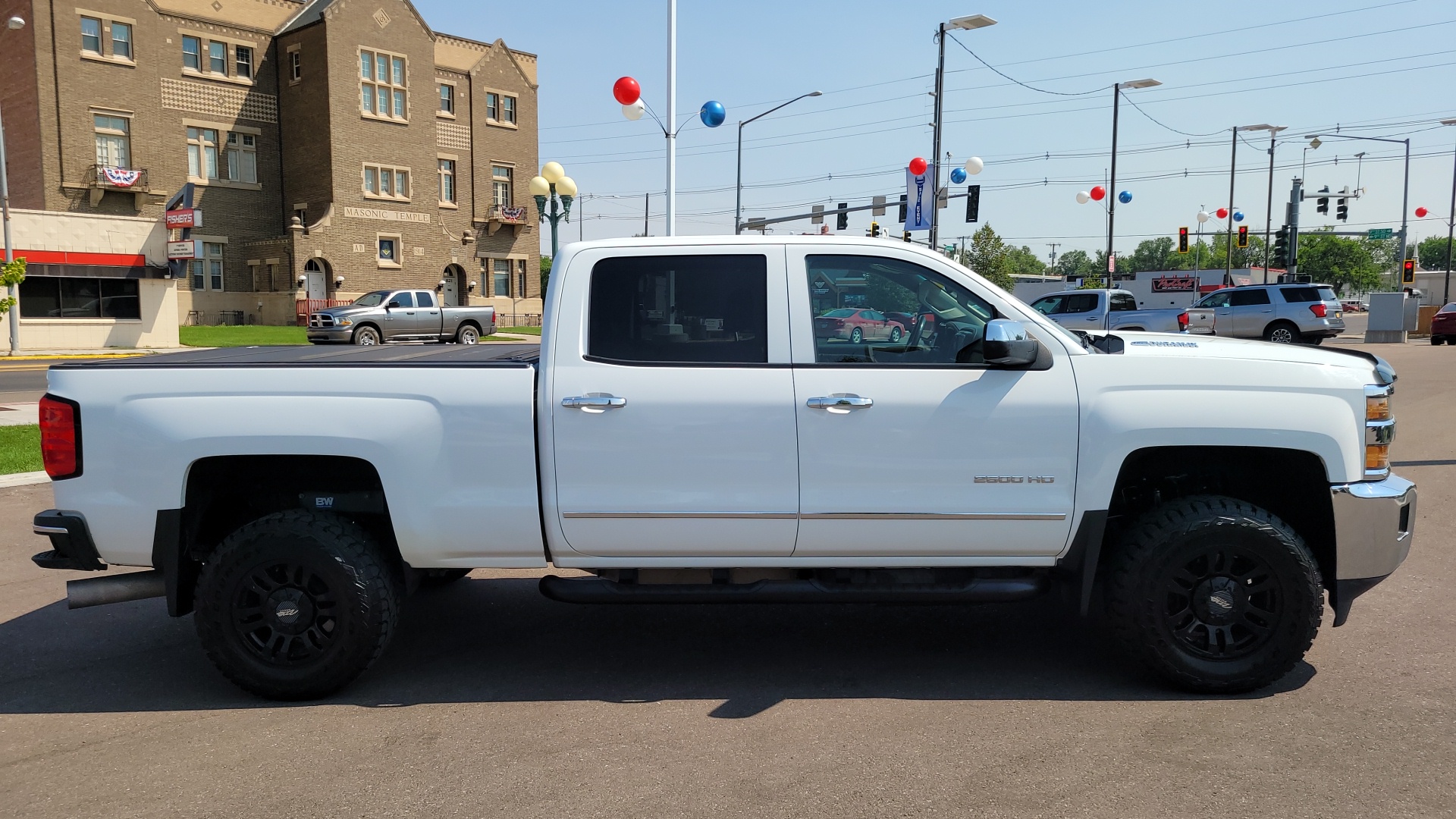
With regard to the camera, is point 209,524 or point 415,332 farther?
point 415,332

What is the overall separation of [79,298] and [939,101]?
25339 mm

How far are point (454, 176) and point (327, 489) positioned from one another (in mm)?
50415

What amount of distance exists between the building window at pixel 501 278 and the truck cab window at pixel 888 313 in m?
51.7

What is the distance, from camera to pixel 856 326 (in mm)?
4613

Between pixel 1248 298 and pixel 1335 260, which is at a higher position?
pixel 1335 260

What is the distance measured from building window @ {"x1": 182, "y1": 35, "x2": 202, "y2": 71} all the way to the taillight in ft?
154

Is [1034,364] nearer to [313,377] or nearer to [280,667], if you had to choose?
[313,377]

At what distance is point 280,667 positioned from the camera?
4535 mm

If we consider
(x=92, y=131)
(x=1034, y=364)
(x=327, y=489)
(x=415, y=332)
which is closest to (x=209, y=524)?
(x=327, y=489)

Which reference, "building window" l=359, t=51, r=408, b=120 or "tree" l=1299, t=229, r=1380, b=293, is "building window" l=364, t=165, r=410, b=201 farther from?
"tree" l=1299, t=229, r=1380, b=293

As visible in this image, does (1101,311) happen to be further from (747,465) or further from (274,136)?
(274,136)

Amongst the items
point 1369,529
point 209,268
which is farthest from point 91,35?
point 1369,529

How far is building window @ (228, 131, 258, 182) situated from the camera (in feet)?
153

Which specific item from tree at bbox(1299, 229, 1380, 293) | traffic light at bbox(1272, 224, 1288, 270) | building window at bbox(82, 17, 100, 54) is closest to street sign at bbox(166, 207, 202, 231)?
building window at bbox(82, 17, 100, 54)
